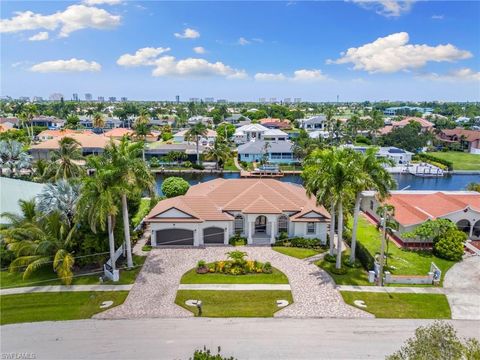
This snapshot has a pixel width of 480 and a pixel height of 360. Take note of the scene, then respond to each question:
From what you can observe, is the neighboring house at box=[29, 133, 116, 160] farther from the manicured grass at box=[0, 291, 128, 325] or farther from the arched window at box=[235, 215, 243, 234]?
the manicured grass at box=[0, 291, 128, 325]

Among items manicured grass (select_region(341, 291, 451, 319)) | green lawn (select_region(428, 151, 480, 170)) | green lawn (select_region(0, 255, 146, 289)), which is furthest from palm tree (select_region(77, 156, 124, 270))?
green lawn (select_region(428, 151, 480, 170))

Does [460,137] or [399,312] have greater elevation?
[460,137]

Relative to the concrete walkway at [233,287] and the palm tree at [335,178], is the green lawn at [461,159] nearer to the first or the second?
the palm tree at [335,178]

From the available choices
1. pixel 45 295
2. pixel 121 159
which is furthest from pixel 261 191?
pixel 45 295

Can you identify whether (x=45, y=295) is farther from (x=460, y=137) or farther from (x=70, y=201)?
(x=460, y=137)

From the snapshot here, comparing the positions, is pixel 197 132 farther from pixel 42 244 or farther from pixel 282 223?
pixel 42 244

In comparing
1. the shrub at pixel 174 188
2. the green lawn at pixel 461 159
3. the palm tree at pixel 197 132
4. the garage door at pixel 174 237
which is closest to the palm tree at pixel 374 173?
the garage door at pixel 174 237
